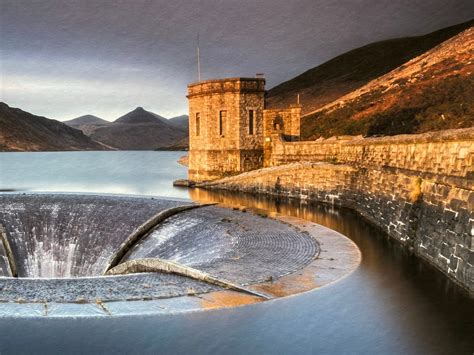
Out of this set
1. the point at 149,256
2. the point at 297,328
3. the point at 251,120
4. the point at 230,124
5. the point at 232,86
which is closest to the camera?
the point at 297,328

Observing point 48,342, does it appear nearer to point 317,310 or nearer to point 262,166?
point 317,310

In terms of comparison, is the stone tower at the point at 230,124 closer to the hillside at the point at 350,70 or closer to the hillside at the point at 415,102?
the hillside at the point at 415,102

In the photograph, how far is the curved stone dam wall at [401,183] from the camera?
10727mm

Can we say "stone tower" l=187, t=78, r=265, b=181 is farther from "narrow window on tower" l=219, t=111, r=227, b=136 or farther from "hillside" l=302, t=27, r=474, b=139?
"hillside" l=302, t=27, r=474, b=139

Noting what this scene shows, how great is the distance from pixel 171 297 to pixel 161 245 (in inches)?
281

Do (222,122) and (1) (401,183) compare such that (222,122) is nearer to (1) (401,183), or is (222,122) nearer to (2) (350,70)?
(1) (401,183)

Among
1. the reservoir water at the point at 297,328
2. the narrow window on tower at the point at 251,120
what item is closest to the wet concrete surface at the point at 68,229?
the reservoir water at the point at 297,328

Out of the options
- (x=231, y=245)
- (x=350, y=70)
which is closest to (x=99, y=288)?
(x=231, y=245)

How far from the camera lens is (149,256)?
1562cm

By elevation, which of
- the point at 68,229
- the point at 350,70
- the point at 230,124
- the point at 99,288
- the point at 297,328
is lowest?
the point at 68,229

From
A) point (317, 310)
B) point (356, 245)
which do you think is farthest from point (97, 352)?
point (356, 245)

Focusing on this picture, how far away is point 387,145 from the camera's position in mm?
19391

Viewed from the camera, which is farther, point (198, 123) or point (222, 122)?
point (198, 123)

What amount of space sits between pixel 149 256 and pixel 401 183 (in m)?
9.26
